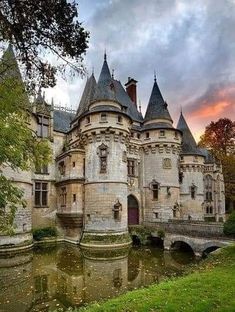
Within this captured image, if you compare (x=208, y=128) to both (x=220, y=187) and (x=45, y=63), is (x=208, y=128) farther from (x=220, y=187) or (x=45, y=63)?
(x=45, y=63)

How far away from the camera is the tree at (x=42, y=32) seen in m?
5.14

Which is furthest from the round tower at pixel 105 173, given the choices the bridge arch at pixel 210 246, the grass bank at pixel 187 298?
the grass bank at pixel 187 298

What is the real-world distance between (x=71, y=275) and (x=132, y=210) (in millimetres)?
12088

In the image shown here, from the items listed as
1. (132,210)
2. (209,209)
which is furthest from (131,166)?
(209,209)

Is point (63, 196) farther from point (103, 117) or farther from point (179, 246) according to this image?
point (179, 246)

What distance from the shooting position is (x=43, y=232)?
20859 millimetres

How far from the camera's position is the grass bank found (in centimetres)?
561

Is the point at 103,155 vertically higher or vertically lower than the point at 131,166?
higher

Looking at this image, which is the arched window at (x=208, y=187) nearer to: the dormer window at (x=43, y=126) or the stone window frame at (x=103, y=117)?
the stone window frame at (x=103, y=117)

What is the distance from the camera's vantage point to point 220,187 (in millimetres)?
36438

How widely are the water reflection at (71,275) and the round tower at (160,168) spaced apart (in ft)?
19.0

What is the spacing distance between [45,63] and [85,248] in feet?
49.0

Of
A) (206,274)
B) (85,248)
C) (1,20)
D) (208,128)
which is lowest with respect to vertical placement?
(85,248)

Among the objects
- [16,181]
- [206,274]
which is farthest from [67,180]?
[206,274]
